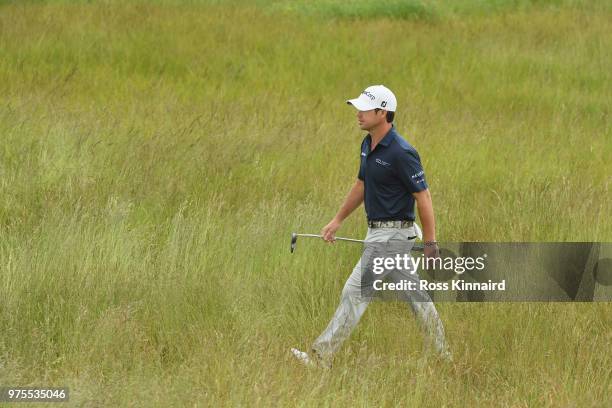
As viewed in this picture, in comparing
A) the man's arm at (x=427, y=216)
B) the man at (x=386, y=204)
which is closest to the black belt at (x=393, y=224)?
the man at (x=386, y=204)

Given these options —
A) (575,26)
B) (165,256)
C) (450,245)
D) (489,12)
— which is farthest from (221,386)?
(489,12)

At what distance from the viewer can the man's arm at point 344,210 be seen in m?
5.92

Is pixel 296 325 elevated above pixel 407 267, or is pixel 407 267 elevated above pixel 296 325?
pixel 407 267

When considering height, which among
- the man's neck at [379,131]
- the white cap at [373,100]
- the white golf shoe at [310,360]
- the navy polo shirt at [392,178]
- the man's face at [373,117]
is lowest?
the white golf shoe at [310,360]

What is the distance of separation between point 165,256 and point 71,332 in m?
1.15

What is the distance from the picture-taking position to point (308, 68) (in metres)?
14.1

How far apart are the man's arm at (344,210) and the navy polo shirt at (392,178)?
260 millimetres

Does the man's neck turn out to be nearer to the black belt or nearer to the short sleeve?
the short sleeve

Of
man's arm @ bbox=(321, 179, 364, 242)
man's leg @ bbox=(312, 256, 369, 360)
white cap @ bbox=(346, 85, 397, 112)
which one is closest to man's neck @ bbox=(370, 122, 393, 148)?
white cap @ bbox=(346, 85, 397, 112)

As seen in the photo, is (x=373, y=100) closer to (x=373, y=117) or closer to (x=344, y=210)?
(x=373, y=117)

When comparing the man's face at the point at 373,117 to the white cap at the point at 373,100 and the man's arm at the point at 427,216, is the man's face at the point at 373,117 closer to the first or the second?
the white cap at the point at 373,100

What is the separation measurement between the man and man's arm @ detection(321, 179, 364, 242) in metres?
0.24

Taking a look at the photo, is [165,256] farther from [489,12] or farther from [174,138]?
[489,12]

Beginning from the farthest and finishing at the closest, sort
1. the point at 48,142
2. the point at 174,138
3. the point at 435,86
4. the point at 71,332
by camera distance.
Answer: the point at 435,86, the point at 174,138, the point at 48,142, the point at 71,332
